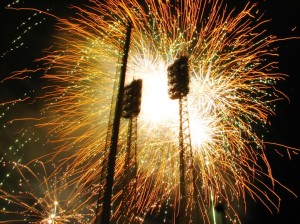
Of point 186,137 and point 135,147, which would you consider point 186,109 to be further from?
point 135,147

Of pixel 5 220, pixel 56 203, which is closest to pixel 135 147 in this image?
pixel 56 203

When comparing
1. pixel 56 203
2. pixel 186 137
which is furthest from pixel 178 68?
pixel 56 203

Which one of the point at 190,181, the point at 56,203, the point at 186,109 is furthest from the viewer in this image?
the point at 56,203

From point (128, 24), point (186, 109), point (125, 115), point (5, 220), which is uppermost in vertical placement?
point (128, 24)

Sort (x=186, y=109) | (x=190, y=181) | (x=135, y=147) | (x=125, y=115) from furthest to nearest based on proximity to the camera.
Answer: (x=186, y=109)
(x=190, y=181)
(x=135, y=147)
(x=125, y=115)

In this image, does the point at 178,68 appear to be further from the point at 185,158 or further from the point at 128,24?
the point at 128,24

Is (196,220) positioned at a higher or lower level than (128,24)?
lower

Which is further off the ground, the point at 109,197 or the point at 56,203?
the point at 109,197

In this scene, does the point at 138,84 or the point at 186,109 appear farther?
the point at 186,109

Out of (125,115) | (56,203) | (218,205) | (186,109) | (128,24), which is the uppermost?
(128,24)
